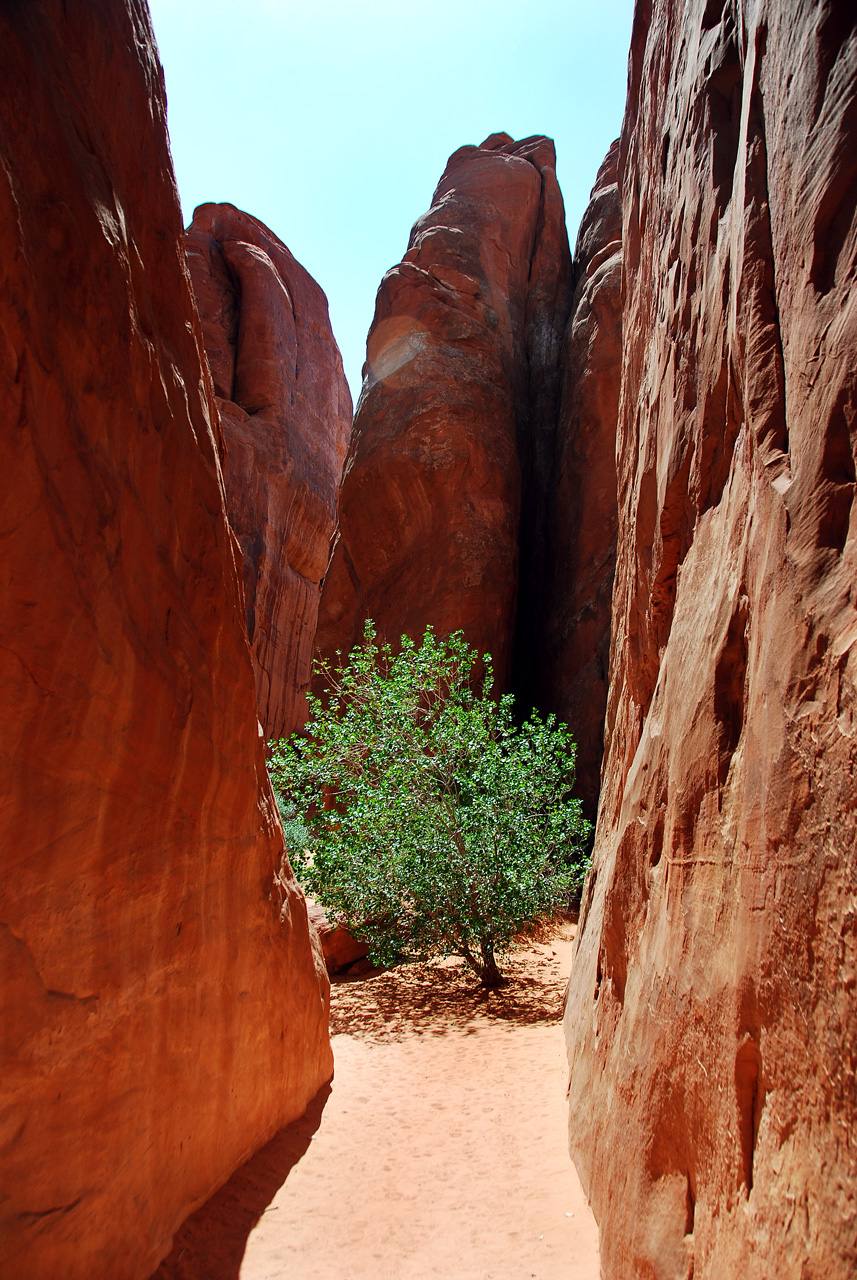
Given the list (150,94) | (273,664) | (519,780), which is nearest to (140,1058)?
(150,94)

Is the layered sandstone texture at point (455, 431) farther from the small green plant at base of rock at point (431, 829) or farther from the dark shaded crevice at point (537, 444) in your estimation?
the small green plant at base of rock at point (431, 829)

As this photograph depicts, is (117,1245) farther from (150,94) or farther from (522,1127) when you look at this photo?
(150,94)

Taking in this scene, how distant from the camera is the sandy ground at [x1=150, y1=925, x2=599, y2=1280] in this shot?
11.8ft

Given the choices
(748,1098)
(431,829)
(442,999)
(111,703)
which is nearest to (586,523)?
(431,829)

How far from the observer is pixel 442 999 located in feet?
28.4

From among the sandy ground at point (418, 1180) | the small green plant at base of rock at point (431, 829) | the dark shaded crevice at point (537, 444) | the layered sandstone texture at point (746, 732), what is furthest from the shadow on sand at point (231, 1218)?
the dark shaded crevice at point (537, 444)

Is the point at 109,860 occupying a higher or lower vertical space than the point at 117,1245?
higher

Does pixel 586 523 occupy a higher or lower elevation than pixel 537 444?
lower

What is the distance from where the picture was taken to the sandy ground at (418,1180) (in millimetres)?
3605

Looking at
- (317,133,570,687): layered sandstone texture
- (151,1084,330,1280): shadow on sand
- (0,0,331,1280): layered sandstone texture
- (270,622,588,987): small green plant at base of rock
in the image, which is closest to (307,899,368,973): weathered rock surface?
(270,622,588,987): small green plant at base of rock

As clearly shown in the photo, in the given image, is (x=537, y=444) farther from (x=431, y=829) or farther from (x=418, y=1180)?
(x=418, y=1180)

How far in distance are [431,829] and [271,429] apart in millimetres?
19470

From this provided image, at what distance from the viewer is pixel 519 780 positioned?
30.6 feet

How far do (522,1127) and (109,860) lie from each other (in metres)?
3.63
